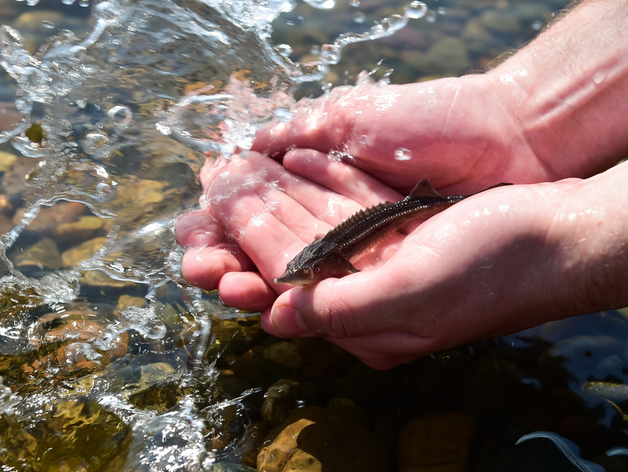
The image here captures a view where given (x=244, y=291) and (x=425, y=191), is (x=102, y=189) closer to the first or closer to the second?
(x=244, y=291)

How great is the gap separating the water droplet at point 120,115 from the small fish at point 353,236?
292 centimetres

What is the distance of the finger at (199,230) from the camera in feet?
11.5

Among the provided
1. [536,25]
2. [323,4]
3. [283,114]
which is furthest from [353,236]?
[536,25]

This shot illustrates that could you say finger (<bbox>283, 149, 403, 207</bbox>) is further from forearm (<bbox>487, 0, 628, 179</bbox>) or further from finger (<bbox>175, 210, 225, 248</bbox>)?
forearm (<bbox>487, 0, 628, 179</bbox>)

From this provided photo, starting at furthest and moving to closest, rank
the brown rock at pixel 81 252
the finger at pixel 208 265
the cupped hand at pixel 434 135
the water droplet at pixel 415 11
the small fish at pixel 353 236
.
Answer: the water droplet at pixel 415 11, the brown rock at pixel 81 252, the cupped hand at pixel 434 135, the finger at pixel 208 265, the small fish at pixel 353 236

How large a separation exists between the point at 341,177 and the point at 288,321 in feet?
5.31

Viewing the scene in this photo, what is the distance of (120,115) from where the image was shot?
4984mm

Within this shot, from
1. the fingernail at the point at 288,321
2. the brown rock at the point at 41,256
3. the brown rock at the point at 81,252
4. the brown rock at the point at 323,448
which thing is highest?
the fingernail at the point at 288,321

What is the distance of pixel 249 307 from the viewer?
10.3ft

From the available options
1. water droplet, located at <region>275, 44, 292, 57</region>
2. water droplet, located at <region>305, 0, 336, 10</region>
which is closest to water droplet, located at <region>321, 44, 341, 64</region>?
water droplet, located at <region>275, 44, 292, 57</region>

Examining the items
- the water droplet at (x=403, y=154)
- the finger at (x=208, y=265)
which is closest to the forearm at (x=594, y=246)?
the water droplet at (x=403, y=154)

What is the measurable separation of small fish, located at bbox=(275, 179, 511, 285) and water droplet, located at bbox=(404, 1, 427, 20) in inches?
148

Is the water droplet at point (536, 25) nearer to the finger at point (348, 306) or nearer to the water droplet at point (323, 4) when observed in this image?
the water droplet at point (323, 4)

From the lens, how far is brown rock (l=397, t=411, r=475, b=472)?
283 centimetres
